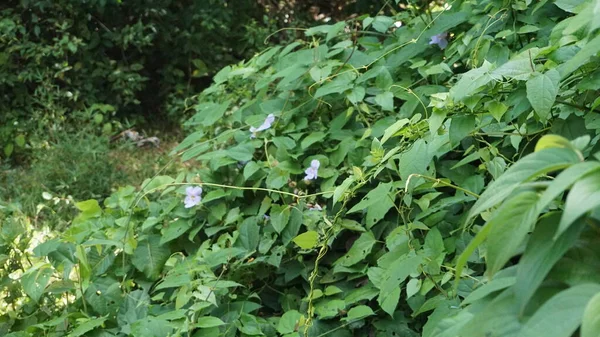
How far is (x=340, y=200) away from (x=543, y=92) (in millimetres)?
736

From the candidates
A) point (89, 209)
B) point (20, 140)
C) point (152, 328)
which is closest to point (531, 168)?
point (152, 328)

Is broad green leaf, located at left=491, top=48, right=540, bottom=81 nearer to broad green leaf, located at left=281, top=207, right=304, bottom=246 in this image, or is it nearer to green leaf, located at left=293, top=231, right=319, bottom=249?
green leaf, located at left=293, top=231, right=319, bottom=249

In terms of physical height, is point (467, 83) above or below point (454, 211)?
above

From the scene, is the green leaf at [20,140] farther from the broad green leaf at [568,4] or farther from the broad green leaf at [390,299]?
the broad green leaf at [568,4]

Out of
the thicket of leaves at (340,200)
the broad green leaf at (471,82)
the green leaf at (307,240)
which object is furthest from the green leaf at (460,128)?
the green leaf at (307,240)

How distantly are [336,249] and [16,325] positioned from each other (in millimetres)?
1020

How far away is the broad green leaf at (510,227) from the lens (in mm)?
920

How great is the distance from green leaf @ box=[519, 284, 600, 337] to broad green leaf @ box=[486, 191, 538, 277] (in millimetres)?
76

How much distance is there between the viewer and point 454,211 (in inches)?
86.2

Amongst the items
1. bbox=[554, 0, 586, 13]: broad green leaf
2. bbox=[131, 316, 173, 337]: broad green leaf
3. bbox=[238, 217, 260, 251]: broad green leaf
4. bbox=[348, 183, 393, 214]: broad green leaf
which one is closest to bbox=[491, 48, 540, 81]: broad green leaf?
bbox=[554, 0, 586, 13]: broad green leaf

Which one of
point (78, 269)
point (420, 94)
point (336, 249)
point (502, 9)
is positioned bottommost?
point (336, 249)

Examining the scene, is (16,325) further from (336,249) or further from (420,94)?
(420,94)

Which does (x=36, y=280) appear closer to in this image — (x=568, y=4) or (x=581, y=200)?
(x=568, y=4)

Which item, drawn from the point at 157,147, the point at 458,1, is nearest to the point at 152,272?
the point at 458,1
